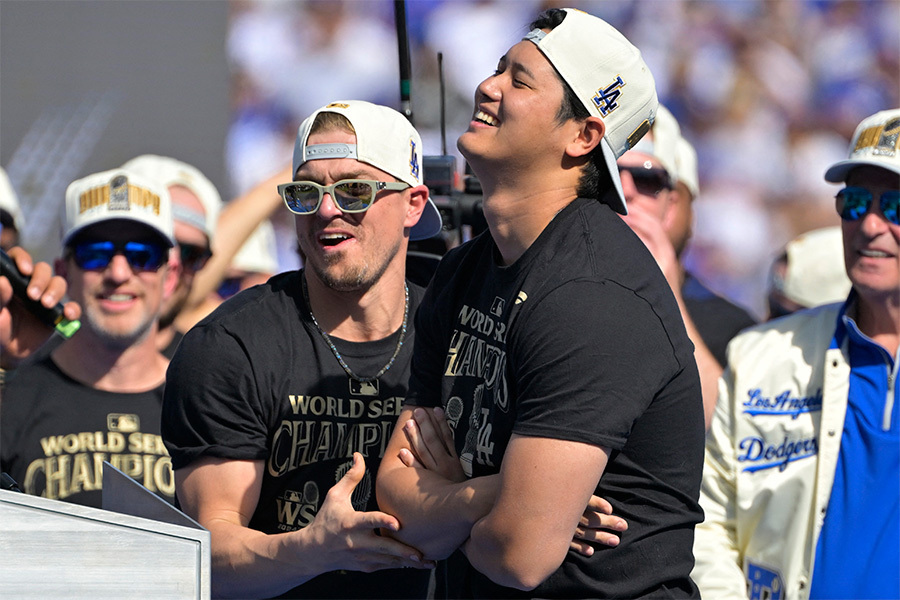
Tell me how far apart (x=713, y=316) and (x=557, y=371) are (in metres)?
2.87

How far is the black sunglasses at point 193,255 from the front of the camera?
429 cm

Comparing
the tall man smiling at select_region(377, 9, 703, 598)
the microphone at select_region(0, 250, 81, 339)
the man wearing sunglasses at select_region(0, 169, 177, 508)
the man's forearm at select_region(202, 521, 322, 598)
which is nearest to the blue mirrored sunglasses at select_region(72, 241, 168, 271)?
the man wearing sunglasses at select_region(0, 169, 177, 508)

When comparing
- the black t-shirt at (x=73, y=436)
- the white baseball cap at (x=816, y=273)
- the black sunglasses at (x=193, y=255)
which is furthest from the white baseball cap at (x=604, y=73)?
the white baseball cap at (x=816, y=273)

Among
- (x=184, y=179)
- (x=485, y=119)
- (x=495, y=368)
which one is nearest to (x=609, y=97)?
(x=485, y=119)

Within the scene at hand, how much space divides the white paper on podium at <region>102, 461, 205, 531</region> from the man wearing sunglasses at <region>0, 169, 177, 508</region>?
4.45 ft

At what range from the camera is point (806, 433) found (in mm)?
3084

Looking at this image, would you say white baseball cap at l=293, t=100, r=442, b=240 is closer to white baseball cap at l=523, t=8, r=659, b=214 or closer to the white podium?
white baseball cap at l=523, t=8, r=659, b=214

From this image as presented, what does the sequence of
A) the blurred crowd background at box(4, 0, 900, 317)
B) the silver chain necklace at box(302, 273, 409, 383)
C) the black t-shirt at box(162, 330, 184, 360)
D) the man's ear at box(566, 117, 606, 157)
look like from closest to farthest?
the man's ear at box(566, 117, 606, 157), the silver chain necklace at box(302, 273, 409, 383), the black t-shirt at box(162, 330, 184, 360), the blurred crowd background at box(4, 0, 900, 317)

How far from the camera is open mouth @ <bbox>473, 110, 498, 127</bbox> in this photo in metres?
2.10

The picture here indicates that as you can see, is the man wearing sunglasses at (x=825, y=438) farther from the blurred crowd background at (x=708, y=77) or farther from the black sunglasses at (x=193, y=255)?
the blurred crowd background at (x=708, y=77)

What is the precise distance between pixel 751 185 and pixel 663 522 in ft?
13.9

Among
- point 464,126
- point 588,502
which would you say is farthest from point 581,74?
point 464,126

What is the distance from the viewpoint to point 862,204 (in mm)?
Answer: 3236

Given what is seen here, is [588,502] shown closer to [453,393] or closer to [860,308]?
[453,393]
